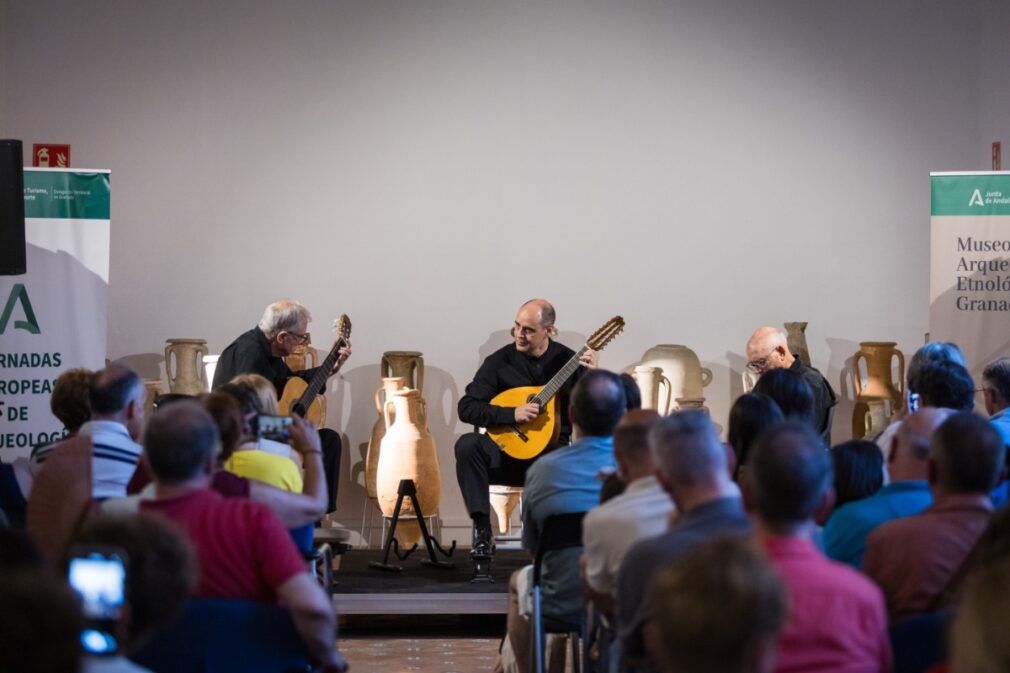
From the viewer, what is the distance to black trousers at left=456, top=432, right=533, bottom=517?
6.14 metres

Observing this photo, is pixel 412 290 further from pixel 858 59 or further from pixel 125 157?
pixel 858 59

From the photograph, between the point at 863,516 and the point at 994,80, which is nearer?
the point at 863,516

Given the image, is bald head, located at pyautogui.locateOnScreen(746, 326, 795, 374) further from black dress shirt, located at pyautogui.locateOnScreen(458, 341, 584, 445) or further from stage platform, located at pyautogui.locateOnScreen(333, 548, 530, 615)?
stage platform, located at pyautogui.locateOnScreen(333, 548, 530, 615)

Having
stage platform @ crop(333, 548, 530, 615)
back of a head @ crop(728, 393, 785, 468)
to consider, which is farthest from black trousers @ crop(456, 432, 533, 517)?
back of a head @ crop(728, 393, 785, 468)

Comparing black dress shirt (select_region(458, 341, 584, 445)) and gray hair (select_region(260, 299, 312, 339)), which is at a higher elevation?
gray hair (select_region(260, 299, 312, 339))

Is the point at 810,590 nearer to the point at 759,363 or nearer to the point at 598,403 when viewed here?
the point at 598,403

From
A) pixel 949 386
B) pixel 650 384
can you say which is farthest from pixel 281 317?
pixel 949 386

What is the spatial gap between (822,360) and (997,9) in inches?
83.9

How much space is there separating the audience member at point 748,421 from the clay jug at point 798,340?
332 centimetres

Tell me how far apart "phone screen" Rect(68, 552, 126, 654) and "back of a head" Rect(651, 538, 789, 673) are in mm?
744

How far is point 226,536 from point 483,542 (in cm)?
346

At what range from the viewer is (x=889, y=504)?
117 inches

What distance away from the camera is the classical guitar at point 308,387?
19.9ft

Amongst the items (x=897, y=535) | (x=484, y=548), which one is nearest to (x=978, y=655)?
(x=897, y=535)
